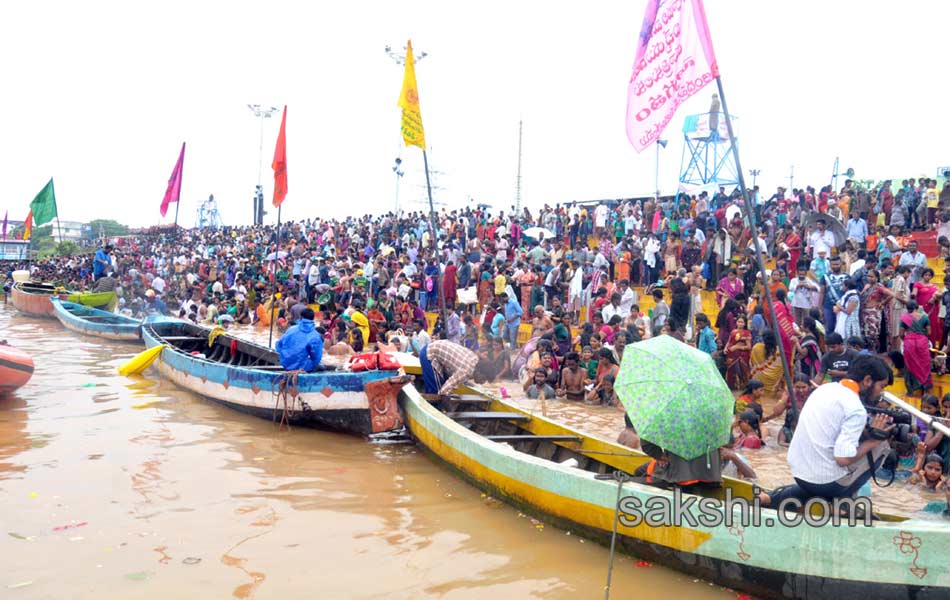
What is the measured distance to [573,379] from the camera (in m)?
11.7

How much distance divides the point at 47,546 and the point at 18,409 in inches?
249

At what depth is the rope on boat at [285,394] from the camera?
10.1 metres

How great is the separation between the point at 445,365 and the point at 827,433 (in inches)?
218

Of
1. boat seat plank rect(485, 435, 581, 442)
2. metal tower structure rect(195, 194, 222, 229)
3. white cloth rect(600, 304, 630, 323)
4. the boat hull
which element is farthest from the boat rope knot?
metal tower structure rect(195, 194, 222, 229)

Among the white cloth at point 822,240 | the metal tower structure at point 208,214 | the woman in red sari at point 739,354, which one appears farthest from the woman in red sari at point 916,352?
the metal tower structure at point 208,214

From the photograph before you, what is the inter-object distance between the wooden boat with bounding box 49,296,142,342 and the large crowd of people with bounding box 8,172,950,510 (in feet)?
8.21

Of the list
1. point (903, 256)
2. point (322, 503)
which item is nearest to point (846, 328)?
point (903, 256)

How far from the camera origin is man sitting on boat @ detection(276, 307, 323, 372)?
33.6ft

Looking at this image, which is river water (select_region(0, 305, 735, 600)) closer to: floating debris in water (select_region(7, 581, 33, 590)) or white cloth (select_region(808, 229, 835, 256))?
floating debris in water (select_region(7, 581, 33, 590))

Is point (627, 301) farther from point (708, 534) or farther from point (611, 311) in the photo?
point (708, 534)

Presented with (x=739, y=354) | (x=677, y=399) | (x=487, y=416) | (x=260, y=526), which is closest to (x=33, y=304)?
(x=487, y=416)

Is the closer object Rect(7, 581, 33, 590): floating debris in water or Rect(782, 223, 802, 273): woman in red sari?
Rect(7, 581, 33, 590): floating debris in water

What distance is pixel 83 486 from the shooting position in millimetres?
7734

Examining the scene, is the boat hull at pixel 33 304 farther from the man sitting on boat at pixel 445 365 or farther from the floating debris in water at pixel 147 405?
the man sitting on boat at pixel 445 365
